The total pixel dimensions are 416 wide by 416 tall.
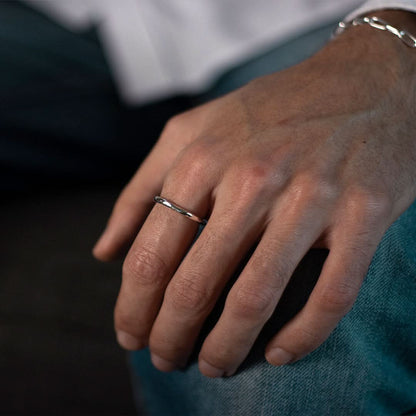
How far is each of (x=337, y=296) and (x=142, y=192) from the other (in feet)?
0.88

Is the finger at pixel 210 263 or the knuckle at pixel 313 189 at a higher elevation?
the knuckle at pixel 313 189

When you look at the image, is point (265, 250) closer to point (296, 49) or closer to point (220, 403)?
point (220, 403)

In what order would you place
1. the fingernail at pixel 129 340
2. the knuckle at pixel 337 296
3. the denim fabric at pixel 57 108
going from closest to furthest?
the knuckle at pixel 337 296, the fingernail at pixel 129 340, the denim fabric at pixel 57 108

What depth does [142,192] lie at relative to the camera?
62cm

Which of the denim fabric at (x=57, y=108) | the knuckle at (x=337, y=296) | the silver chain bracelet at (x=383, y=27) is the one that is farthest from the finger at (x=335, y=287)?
the denim fabric at (x=57, y=108)

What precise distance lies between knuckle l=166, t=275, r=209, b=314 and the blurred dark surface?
1.79ft

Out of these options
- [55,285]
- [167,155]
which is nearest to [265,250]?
[167,155]

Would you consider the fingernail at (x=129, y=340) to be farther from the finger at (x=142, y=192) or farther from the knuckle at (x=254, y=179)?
the knuckle at (x=254, y=179)

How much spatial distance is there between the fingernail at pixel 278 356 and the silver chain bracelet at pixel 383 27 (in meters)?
0.41

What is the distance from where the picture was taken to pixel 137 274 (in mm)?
531

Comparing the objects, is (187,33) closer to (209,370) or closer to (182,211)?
(182,211)

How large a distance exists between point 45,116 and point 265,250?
80cm

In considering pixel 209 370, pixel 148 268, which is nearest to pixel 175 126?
pixel 148 268

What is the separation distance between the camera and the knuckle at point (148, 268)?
1.73ft
